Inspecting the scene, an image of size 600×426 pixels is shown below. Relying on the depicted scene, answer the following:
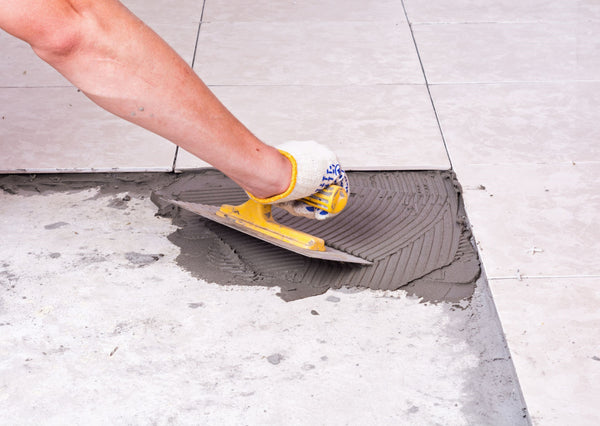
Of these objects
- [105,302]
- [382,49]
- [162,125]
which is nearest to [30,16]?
[162,125]

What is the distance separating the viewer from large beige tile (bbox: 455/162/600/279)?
6.35 feet

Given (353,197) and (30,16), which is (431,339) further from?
(30,16)

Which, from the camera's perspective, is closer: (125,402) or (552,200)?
(125,402)

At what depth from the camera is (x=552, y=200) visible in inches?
86.4

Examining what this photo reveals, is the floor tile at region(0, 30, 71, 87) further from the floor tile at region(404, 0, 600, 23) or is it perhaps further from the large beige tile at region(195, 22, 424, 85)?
the floor tile at region(404, 0, 600, 23)

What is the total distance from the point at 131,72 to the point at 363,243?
797mm

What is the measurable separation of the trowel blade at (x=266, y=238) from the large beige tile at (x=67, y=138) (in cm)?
35

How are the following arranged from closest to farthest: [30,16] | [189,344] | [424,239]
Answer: [30,16], [189,344], [424,239]

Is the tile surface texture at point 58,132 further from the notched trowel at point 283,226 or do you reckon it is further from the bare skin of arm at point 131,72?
the bare skin of arm at point 131,72

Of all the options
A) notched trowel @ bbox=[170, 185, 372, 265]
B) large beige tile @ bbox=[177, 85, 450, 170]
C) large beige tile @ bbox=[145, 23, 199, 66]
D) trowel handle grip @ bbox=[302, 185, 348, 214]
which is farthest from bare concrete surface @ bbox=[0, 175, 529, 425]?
large beige tile @ bbox=[145, 23, 199, 66]

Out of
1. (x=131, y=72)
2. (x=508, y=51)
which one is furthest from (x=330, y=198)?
(x=508, y=51)

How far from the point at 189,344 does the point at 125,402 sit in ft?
0.69

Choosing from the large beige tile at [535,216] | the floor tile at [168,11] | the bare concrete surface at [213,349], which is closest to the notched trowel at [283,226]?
the bare concrete surface at [213,349]

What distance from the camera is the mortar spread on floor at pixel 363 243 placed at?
1894 millimetres
